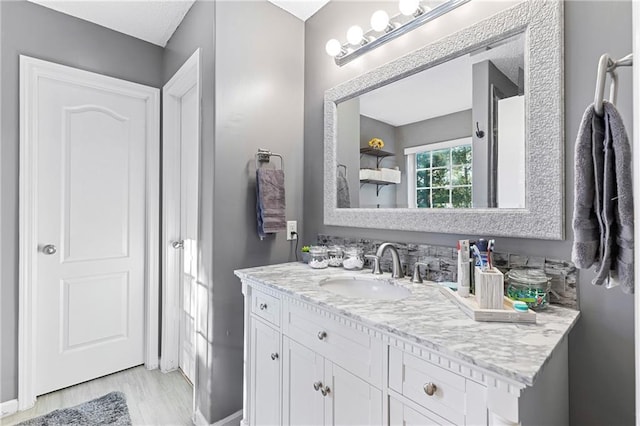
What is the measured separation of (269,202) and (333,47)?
3.05 ft

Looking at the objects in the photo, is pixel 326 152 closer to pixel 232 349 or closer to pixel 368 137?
pixel 368 137

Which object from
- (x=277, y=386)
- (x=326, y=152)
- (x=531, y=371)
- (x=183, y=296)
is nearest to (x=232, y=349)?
(x=277, y=386)

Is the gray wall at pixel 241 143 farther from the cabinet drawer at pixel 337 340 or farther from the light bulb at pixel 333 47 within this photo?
the cabinet drawer at pixel 337 340

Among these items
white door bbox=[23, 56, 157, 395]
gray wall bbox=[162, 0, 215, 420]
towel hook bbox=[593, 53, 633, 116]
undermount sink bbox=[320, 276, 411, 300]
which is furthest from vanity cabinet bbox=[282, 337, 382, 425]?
white door bbox=[23, 56, 157, 395]

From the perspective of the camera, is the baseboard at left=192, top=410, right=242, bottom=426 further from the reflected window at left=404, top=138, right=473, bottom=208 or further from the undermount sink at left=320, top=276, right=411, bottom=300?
the reflected window at left=404, top=138, right=473, bottom=208

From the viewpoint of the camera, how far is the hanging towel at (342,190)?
70.8 inches

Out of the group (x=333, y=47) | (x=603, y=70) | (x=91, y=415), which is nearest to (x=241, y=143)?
(x=333, y=47)

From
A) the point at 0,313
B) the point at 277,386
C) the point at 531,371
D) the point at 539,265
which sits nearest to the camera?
the point at 531,371

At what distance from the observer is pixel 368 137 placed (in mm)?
1678

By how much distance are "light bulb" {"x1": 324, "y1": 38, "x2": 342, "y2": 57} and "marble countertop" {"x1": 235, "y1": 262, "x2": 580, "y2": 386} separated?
129cm

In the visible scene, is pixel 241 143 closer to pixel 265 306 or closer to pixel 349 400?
pixel 265 306

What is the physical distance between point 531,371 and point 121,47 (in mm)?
2881

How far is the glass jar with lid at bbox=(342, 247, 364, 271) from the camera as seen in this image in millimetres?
1624

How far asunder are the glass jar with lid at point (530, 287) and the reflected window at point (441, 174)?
1.08 feet
